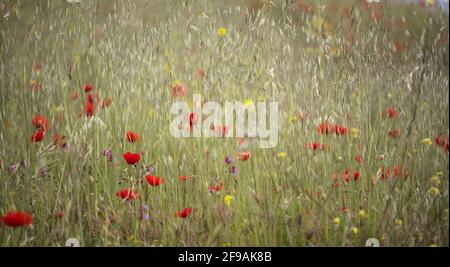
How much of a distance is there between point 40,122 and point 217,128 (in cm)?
59

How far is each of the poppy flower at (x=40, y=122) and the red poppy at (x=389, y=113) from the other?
3.93 ft

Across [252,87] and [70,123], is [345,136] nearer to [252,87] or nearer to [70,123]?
[252,87]

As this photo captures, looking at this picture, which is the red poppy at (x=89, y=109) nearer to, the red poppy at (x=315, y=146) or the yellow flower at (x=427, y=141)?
the red poppy at (x=315, y=146)

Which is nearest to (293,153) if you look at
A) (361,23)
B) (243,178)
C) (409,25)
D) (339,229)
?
(243,178)

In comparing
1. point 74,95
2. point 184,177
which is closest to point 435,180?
point 184,177

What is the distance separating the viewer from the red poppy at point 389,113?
165 centimetres

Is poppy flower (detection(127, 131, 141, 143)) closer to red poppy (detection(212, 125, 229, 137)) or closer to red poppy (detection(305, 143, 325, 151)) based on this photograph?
red poppy (detection(212, 125, 229, 137))

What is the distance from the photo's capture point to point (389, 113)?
5.43 feet

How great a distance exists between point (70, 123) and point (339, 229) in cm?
98

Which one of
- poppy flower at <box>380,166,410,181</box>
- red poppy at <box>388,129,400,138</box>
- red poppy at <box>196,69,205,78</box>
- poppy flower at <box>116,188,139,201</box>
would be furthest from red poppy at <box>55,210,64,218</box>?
red poppy at <box>388,129,400,138</box>

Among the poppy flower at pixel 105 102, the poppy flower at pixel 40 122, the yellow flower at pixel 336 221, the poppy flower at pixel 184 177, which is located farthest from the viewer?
the poppy flower at pixel 105 102

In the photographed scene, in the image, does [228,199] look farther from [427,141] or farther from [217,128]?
[427,141]

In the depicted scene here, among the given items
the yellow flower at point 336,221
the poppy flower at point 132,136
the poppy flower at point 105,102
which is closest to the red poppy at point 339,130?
the yellow flower at point 336,221
